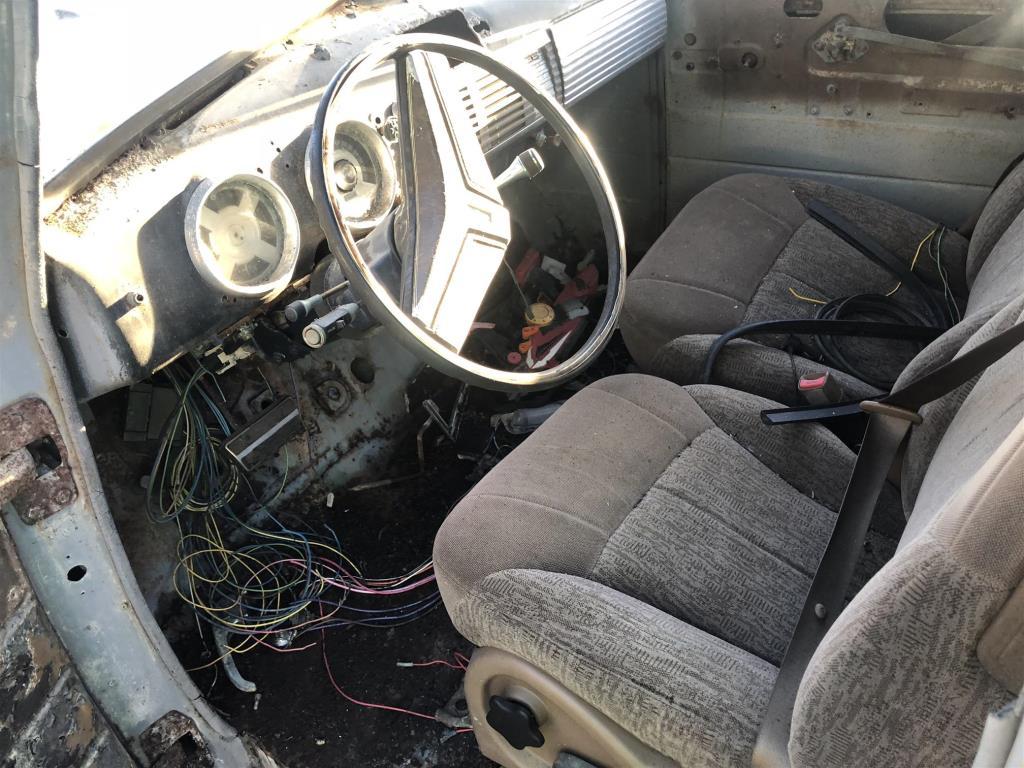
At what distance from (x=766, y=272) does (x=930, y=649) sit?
49.3 inches

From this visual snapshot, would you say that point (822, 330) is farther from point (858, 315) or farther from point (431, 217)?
point (431, 217)

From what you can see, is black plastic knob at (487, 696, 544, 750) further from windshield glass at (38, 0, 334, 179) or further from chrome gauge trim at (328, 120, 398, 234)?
windshield glass at (38, 0, 334, 179)

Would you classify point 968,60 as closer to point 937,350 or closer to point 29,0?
point 937,350

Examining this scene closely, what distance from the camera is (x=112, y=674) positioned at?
120cm

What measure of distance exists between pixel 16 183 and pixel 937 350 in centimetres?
132

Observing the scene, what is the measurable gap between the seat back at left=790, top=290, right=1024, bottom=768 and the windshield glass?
3.94ft

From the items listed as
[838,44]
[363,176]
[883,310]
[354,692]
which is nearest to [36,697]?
[354,692]

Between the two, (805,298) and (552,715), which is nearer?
(552,715)

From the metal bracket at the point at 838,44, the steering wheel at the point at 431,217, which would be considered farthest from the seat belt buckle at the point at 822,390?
the metal bracket at the point at 838,44

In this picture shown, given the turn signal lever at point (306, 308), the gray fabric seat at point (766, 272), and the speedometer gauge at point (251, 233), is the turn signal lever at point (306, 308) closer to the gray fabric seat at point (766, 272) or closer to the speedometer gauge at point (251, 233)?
the speedometer gauge at point (251, 233)

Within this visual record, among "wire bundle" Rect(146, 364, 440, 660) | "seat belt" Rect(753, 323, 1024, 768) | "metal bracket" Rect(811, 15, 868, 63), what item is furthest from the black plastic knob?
"metal bracket" Rect(811, 15, 868, 63)

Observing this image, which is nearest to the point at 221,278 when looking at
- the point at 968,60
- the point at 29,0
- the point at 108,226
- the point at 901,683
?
the point at 108,226

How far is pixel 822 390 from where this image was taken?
151 cm

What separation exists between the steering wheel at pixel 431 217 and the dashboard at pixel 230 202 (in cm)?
12
